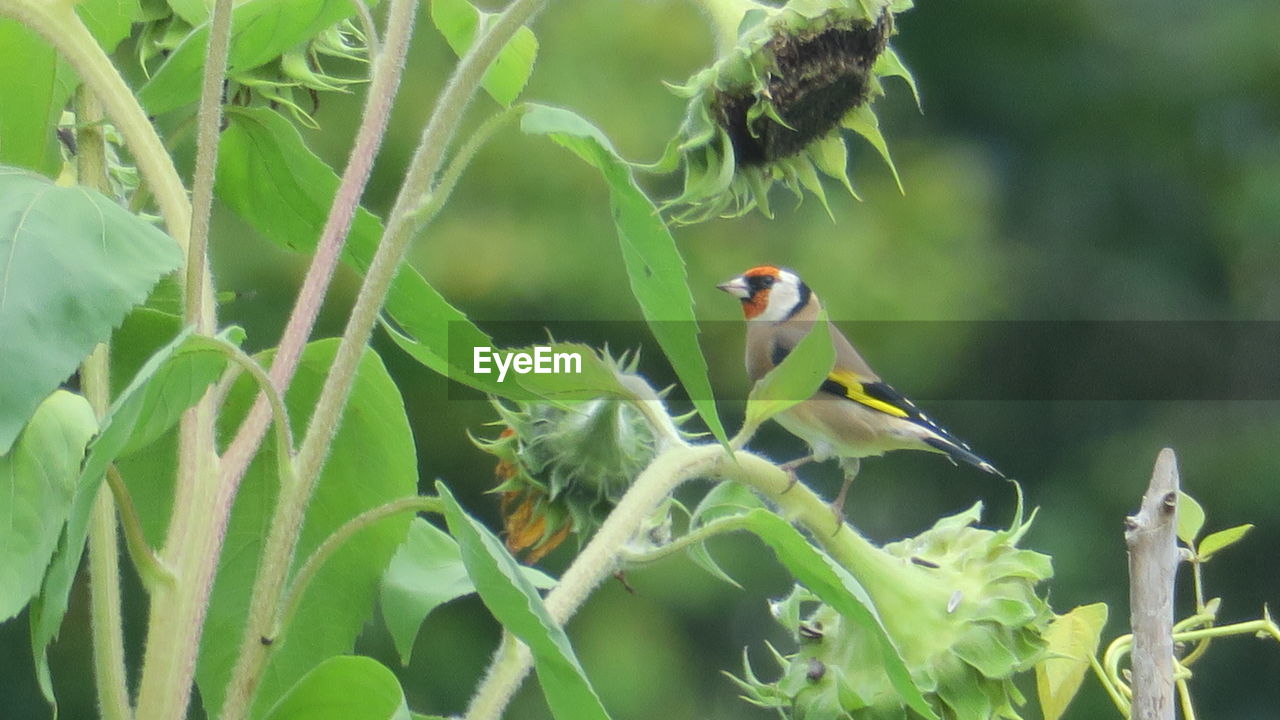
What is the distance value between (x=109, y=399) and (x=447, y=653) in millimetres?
2661

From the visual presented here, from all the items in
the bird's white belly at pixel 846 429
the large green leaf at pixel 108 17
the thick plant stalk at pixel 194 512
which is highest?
the large green leaf at pixel 108 17

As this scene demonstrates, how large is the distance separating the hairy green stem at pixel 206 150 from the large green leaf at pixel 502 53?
0.55 feet

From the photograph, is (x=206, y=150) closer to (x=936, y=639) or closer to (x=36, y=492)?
(x=36, y=492)

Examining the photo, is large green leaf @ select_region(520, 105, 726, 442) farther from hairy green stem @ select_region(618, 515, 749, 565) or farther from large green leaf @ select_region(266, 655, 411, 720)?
large green leaf @ select_region(266, 655, 411, 720)

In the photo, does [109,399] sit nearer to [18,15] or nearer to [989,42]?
[18,15]

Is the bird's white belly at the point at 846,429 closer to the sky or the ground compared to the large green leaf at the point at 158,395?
A: closer to the ground

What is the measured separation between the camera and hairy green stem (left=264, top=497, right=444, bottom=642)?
1.87 feet

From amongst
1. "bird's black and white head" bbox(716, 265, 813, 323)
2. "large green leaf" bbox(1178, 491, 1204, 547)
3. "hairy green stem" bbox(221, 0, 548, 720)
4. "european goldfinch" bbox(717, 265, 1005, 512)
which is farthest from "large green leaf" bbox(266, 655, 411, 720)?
"bird's black and white head" bbox(716, 265, 813, 323)

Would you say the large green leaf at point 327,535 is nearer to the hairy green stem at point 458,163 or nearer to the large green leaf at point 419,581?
the large green leaf at point 419,581

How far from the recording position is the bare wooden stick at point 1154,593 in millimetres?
636

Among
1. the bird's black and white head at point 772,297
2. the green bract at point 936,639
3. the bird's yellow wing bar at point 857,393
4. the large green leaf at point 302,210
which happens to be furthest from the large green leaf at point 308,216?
the bird's black and white head at point 772,297

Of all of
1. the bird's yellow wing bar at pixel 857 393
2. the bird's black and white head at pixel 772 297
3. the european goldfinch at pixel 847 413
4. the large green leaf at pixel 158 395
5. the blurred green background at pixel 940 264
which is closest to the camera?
the large green leaf at pixel 158 395

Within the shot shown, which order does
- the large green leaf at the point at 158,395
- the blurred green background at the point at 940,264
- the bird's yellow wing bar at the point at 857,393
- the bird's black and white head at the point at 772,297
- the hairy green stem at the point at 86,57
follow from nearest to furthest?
the large green leaf at the point at 158,395
the hairy green stem at the point at 86,57
the bird's yellow wing bar at the point at 857,393
the bird's black and white head at the point at 772,297
the blurred green background at the point at 940,264

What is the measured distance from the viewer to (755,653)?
373cm
